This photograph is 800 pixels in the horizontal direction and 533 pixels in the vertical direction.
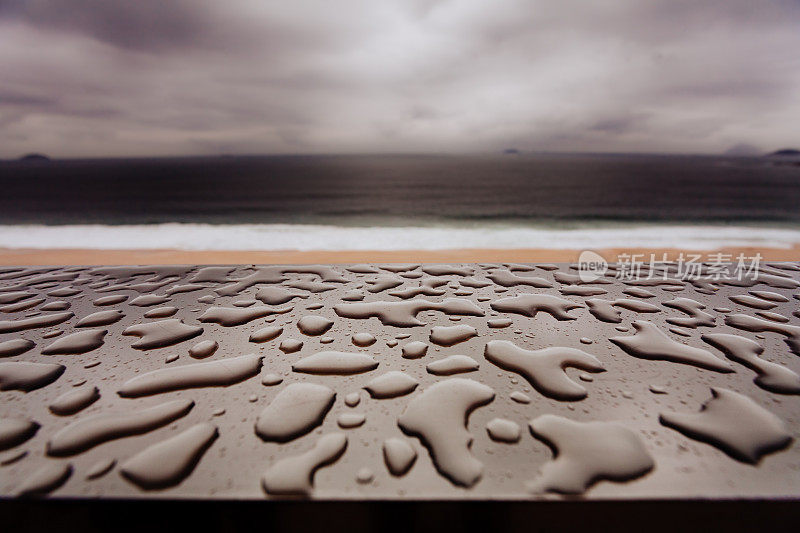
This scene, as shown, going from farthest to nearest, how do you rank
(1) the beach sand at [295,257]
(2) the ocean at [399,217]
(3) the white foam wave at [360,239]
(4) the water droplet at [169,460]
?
(2) the ocean at [399,217] → (3) the white foam wave at [360,239] → (1) the beach sand at [295,257] → (4) the water droplet at [169,460]

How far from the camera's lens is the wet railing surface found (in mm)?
723

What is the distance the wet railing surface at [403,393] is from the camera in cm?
72

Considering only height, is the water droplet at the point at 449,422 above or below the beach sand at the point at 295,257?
above

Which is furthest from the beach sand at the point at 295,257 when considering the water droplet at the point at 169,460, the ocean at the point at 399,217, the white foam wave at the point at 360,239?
the water droplet at the point at 169,460

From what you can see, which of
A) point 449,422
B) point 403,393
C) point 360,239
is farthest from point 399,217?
point 449,422

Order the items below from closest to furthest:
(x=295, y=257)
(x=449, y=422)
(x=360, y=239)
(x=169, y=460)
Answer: (x=169, y=460) → (x=449, y=422) → (x=295, y=257) → (x=360, y=239)

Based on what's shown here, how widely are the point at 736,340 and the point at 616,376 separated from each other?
56cm

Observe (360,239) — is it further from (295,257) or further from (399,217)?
(399,217)

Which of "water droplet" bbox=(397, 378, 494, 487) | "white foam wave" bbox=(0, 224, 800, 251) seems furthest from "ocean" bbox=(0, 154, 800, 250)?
"water droplet" bbox=(397, 378, 494, 487)

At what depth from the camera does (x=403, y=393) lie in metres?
1.00

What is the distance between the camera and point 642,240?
20.8 ft

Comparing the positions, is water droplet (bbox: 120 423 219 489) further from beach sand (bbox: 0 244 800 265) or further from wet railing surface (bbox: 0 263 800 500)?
beach sand (bbox: 0 244 800 265)

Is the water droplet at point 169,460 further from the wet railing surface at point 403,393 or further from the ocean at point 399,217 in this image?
the ocean at point 399,217
